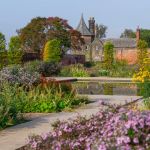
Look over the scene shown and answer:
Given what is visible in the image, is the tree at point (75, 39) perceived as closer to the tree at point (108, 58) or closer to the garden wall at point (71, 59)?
the garden wall at point (71, 59)

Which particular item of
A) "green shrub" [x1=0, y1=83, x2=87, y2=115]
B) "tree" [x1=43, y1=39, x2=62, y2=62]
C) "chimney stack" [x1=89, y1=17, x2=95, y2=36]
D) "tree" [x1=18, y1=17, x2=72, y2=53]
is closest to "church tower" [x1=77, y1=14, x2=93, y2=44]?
"chimney stack" [x1=89, y1=17, x2=95, y2=36]

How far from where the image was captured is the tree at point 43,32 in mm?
47719

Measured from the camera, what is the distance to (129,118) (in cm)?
510

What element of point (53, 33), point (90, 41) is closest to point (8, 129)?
point (53, 33)

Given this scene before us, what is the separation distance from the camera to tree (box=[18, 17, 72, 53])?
4772cm

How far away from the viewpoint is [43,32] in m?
48.5

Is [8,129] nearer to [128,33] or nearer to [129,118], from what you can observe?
[129,118]

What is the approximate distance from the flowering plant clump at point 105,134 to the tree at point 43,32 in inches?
1643

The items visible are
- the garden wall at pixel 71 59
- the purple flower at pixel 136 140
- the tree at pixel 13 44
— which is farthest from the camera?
the garden wall at pixel 71 59

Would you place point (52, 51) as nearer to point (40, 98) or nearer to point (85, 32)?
point (40, 98)

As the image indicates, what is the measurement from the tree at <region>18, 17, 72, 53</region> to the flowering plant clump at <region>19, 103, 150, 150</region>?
137 ft

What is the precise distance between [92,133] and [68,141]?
28cm

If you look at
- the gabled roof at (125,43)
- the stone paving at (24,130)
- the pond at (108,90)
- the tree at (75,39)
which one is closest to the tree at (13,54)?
the pond at (108,90)

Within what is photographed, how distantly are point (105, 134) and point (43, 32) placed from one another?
144ft
